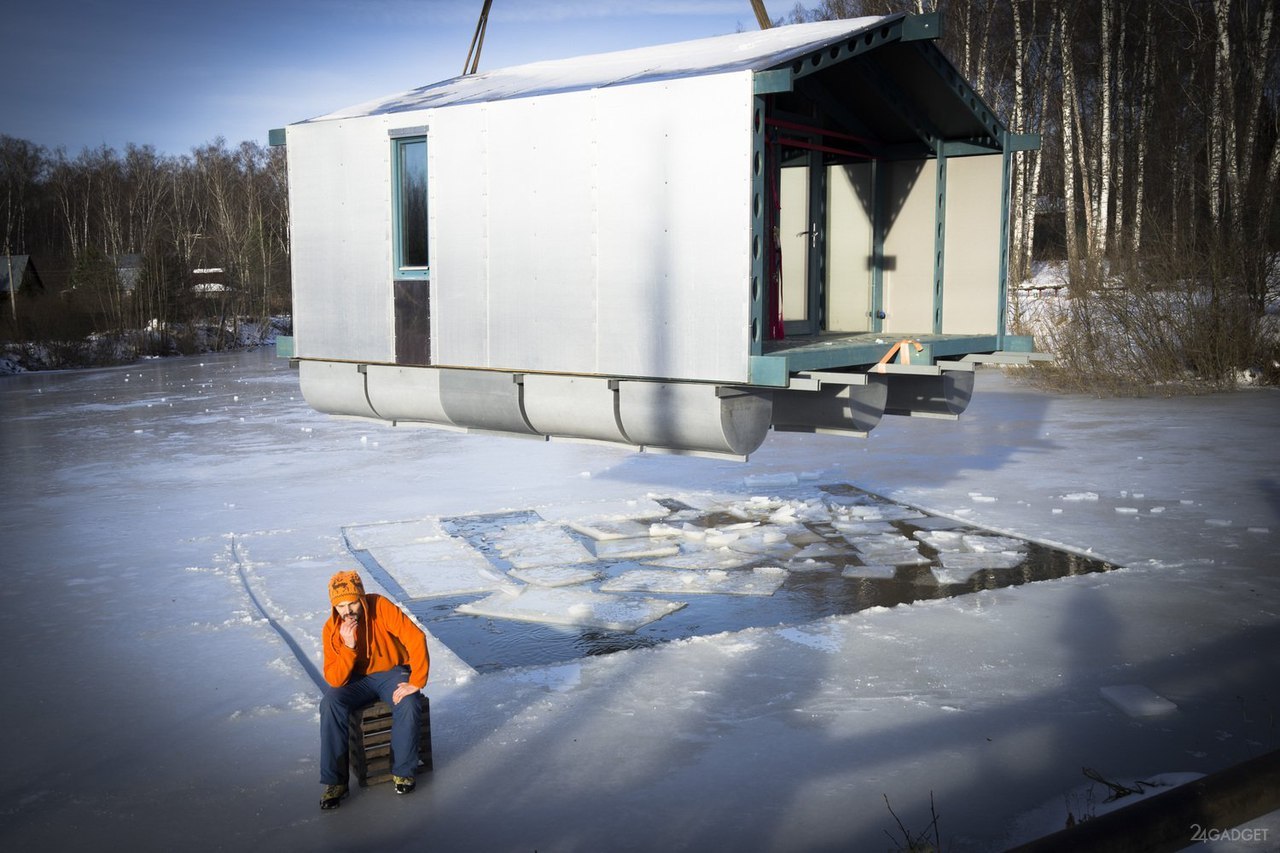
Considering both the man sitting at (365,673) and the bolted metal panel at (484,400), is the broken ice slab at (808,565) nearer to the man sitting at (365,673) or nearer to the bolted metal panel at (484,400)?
the bolted metal panel at (484,400)

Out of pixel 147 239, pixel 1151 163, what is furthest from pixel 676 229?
pixel 147 239

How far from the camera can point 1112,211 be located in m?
34.7

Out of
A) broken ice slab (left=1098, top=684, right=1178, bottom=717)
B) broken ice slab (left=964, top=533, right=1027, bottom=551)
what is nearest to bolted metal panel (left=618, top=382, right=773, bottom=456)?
broken ice slab (left=1098, top=684, right=1178, bottom=717)

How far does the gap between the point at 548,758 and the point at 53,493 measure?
10022mm

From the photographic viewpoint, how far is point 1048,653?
7.44m

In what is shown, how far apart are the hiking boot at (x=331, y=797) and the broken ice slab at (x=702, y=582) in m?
3.92

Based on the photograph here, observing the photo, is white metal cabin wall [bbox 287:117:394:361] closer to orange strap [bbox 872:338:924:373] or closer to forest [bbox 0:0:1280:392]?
orange strap [bbox 872:338:924:373]

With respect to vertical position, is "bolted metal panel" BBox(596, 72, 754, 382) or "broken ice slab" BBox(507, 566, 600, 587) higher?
"bolted metal panel" BBox(596, 72, 754, 382)

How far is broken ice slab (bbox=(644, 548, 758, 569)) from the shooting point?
994cm

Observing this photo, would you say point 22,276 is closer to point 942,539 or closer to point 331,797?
point 942,539

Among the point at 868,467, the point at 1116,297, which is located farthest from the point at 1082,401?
the point at 868,467

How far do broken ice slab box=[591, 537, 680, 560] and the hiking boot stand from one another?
4862mm

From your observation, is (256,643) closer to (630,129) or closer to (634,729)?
(634,729)

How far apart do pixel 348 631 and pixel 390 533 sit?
5488 millimetres
